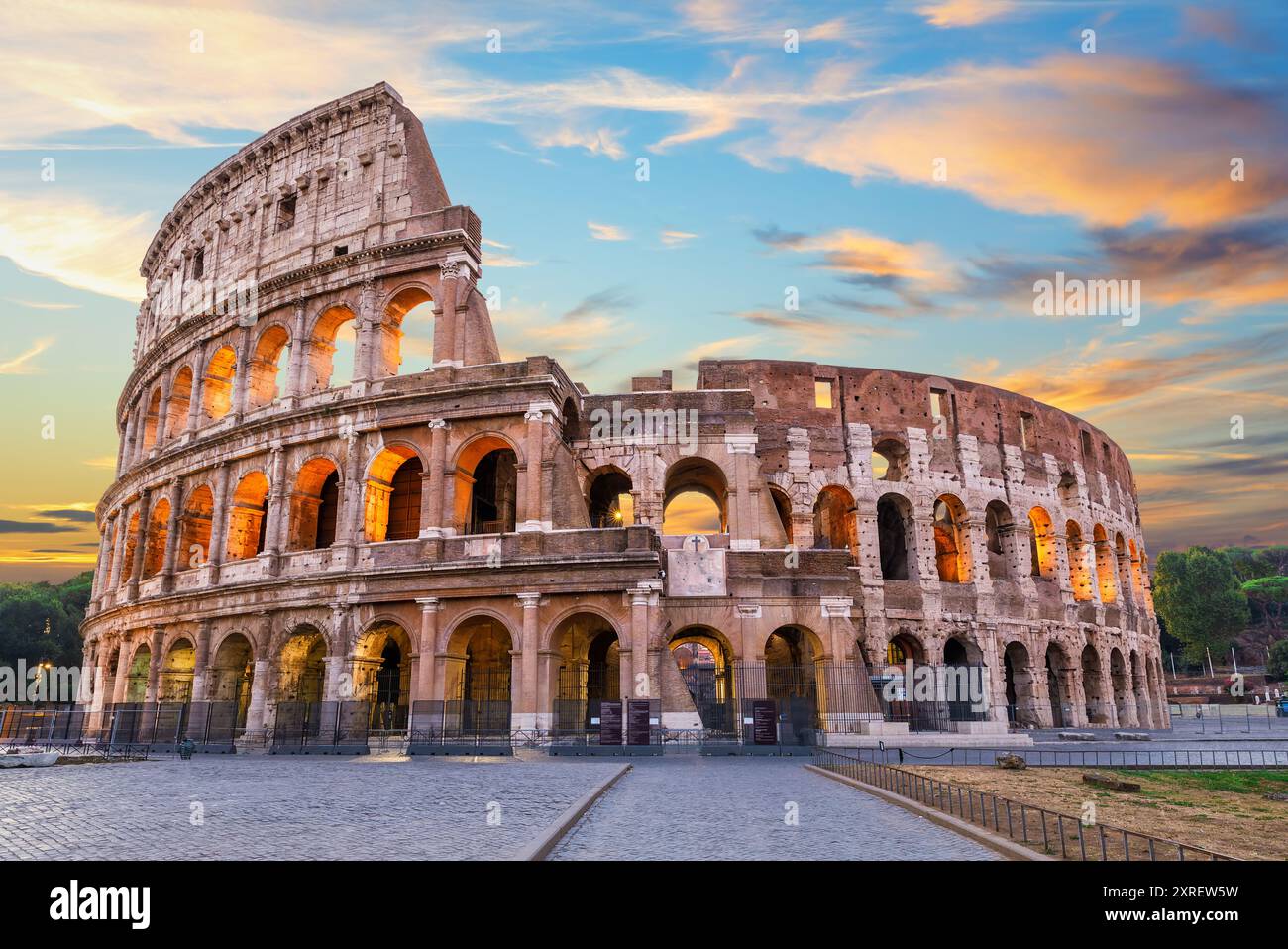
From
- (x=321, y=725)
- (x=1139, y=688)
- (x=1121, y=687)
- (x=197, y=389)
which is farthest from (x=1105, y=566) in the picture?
(x=197, y=389)

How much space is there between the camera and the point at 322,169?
93.7 ft

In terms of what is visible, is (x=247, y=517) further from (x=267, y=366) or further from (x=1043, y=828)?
(x=1043, y=828)

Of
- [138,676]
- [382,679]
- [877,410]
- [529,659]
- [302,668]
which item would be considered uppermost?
[877,410]

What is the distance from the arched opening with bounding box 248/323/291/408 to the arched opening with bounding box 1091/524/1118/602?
35099mm

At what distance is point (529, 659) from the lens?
21.9 meters

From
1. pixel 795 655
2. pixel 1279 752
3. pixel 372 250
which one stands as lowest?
pixel 1279 752

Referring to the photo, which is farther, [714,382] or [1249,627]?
[1249,627]

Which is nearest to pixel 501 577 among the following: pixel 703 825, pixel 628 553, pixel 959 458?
pixel 628 553

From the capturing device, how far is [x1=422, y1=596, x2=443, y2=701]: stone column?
73.7ft

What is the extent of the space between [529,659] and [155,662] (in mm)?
14700

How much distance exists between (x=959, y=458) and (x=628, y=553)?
17.0 meters

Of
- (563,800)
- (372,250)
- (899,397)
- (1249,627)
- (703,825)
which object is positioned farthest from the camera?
(1249,627)

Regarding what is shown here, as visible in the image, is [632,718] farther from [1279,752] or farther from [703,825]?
[1279,752]

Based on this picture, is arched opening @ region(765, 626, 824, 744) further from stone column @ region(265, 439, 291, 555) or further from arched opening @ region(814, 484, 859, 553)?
stone column @ region(265, 439, 291, 555)
